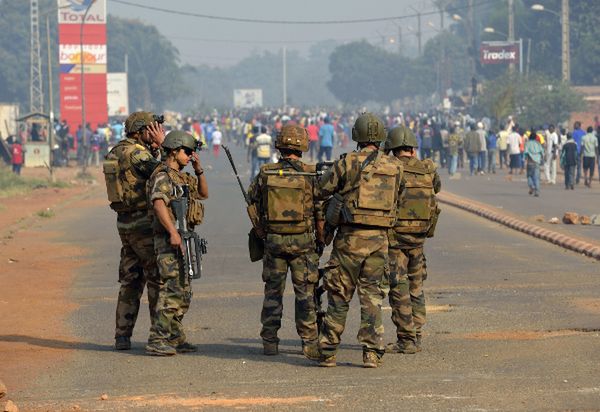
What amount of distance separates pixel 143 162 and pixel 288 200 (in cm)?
114

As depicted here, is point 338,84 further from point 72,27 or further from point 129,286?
point 129,286

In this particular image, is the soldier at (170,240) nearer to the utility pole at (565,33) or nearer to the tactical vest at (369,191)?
the tactical vest at (369,191)

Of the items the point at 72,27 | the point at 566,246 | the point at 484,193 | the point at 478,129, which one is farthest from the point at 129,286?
the point at 72,27

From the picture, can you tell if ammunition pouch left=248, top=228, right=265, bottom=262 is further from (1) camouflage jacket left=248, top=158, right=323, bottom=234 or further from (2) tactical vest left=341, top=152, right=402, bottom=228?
(2) tactical vest left=341, top=152, right=402, bottom=228

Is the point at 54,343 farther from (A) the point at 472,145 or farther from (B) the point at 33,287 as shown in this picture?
(A) the point at 472,145

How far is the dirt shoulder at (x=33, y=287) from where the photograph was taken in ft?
33.9

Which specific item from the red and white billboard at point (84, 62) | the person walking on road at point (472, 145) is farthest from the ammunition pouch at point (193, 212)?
the red and white billboard at point (84, 62)

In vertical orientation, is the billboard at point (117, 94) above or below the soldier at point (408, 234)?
above

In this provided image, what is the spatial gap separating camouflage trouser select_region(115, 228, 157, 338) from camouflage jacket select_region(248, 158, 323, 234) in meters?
0.98

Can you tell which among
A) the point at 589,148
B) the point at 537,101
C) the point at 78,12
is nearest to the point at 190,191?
the point at 589,148

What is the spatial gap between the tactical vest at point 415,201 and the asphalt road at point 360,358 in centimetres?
87

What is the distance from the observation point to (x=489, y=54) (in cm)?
8581

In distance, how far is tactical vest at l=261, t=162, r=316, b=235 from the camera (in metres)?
9.81

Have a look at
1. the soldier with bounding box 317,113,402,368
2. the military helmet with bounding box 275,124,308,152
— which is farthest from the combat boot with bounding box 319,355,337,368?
the military helmet with bounding box 275,124,308,152
